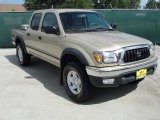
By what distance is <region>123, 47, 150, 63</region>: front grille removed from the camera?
5.43 metres

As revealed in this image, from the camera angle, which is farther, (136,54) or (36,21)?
(36,21)

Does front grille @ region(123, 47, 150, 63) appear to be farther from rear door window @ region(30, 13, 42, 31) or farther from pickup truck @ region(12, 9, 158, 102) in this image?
rear door window @ region(30, 13, 42, 31)

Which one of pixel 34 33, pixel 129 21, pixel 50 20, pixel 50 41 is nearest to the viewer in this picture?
pixel 50 41

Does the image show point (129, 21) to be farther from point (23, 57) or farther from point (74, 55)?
point (74, 55)

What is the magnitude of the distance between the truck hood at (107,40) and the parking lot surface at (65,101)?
1187 mm

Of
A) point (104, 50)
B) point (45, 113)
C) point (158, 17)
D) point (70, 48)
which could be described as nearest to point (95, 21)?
point (70, 48)

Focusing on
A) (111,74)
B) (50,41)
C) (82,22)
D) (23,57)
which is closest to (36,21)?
(50,41)

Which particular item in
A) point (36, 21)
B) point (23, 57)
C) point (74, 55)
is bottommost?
point (23, 57)

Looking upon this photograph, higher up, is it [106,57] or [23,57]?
[106,57]

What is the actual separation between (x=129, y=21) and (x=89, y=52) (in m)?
8.28

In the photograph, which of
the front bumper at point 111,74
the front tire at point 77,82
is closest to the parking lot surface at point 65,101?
the front tire at point 77,82

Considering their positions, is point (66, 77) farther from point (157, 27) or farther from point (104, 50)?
point (157, 27)

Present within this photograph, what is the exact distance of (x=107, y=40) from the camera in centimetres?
566

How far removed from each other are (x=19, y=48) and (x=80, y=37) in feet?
12.8
